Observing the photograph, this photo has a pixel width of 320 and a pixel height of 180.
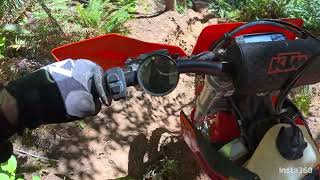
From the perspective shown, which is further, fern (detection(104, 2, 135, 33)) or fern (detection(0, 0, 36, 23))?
fern (detection(104, 2, 135, 33))

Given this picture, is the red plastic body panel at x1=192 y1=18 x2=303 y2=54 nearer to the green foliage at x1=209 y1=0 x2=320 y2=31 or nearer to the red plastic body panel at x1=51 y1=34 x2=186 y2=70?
the red plastic body panel at x1=51 y1=34 x2=186 y2=70

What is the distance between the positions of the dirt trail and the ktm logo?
1773mm

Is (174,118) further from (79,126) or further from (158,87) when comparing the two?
(158,87)

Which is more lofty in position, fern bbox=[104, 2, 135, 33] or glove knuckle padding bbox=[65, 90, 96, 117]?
glove knuckle padding bbox=[65, 90, 96, 117]

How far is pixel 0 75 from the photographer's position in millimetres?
3545

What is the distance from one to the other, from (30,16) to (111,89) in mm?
3036

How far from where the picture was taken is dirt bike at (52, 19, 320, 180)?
1557 millimetres

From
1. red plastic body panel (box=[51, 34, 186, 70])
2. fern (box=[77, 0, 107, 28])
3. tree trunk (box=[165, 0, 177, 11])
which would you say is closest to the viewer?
red plastic body panel (box=[51, 34, 186, 70])

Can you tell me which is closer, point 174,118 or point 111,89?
point 111,89

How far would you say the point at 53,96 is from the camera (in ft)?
4.45

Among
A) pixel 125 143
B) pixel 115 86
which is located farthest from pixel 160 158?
pixel 115 86

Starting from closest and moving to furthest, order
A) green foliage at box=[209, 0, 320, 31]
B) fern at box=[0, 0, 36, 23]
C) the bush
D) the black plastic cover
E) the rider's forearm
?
1. the rider's forearm
2. the black plastic cover
3. fern at box=[0, 0, 36, 23]
4. the bush
5. green foliage at box=[209, 0, 320, 31]

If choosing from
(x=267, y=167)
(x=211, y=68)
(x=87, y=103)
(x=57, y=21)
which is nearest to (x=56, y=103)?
(x=87, y=103)

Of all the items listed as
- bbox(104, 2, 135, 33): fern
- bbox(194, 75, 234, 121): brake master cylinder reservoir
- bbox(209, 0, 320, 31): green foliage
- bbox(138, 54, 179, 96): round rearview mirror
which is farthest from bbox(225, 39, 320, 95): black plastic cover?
bbox(209, 0, 320, 31): green foliage
